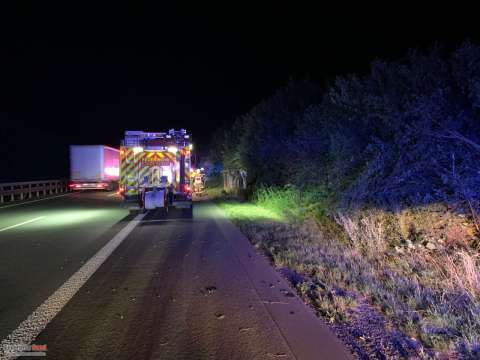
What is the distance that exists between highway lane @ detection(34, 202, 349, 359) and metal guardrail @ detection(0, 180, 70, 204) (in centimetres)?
1801

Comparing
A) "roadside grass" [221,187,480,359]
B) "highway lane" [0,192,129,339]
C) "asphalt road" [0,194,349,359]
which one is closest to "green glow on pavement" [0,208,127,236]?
"highway lane" [0,192,129,339]

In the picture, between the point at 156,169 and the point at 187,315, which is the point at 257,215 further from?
the point at 187,315

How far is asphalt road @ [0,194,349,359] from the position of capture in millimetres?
3797

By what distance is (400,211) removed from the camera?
7.23m

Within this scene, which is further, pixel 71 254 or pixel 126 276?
pixel 71 254

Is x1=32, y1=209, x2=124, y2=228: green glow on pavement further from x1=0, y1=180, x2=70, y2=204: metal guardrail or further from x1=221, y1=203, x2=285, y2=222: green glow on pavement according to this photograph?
x1=0, y1=180, x2=70, y2=204: metal guardrail

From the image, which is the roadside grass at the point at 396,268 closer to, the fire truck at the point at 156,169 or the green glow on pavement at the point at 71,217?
the fire truck at the point at 156,169

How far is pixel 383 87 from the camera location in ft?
30.1

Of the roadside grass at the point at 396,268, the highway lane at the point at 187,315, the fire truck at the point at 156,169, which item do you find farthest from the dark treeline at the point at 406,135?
the fire truck at the point at 156,169

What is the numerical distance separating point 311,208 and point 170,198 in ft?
19.7

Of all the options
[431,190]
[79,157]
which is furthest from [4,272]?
[79,157]

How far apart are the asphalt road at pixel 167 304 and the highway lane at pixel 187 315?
1 centimetres

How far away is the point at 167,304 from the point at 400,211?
15.8 feet

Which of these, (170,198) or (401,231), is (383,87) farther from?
(170,198)
